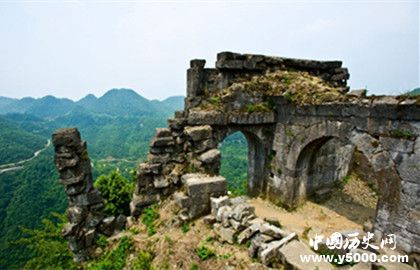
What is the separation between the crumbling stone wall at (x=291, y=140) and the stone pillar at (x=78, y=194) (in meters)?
1.03

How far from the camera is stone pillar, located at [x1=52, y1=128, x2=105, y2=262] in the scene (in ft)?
19.3

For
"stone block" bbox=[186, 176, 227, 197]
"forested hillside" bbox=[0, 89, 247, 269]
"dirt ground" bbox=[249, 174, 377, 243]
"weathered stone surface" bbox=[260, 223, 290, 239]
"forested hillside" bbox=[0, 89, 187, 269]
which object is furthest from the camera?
"forested hillside" bbox=[0, 89, 187, 269]

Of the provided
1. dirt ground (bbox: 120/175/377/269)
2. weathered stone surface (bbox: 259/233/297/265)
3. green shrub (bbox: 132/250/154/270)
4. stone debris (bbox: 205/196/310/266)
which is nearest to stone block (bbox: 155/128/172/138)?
dirt ground (bbox: 120/175/377/269)

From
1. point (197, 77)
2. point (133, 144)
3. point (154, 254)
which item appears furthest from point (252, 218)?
point (133, 144)

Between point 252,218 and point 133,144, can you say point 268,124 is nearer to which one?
point 252,218

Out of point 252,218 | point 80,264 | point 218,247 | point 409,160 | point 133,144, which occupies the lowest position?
point 133,144

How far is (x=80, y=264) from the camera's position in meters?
6.11

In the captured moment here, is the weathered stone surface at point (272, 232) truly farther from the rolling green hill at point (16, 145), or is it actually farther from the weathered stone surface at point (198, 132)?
the rolling green hill at point (16, 145)

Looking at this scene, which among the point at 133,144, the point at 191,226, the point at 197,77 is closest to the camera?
the point at 191,226

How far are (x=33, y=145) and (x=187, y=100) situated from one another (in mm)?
74278

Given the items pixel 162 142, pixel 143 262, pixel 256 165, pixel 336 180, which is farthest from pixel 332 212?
pixel 143 262

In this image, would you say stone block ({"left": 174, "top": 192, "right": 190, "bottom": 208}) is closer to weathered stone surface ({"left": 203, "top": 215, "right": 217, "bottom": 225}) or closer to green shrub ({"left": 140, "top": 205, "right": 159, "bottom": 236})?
weathered stone surface ({"left": 203, "top": 215, "right": 217, "bottom": 225})

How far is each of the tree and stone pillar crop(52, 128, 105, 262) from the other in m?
1.02

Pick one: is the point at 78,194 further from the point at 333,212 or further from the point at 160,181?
the point at 333,212
